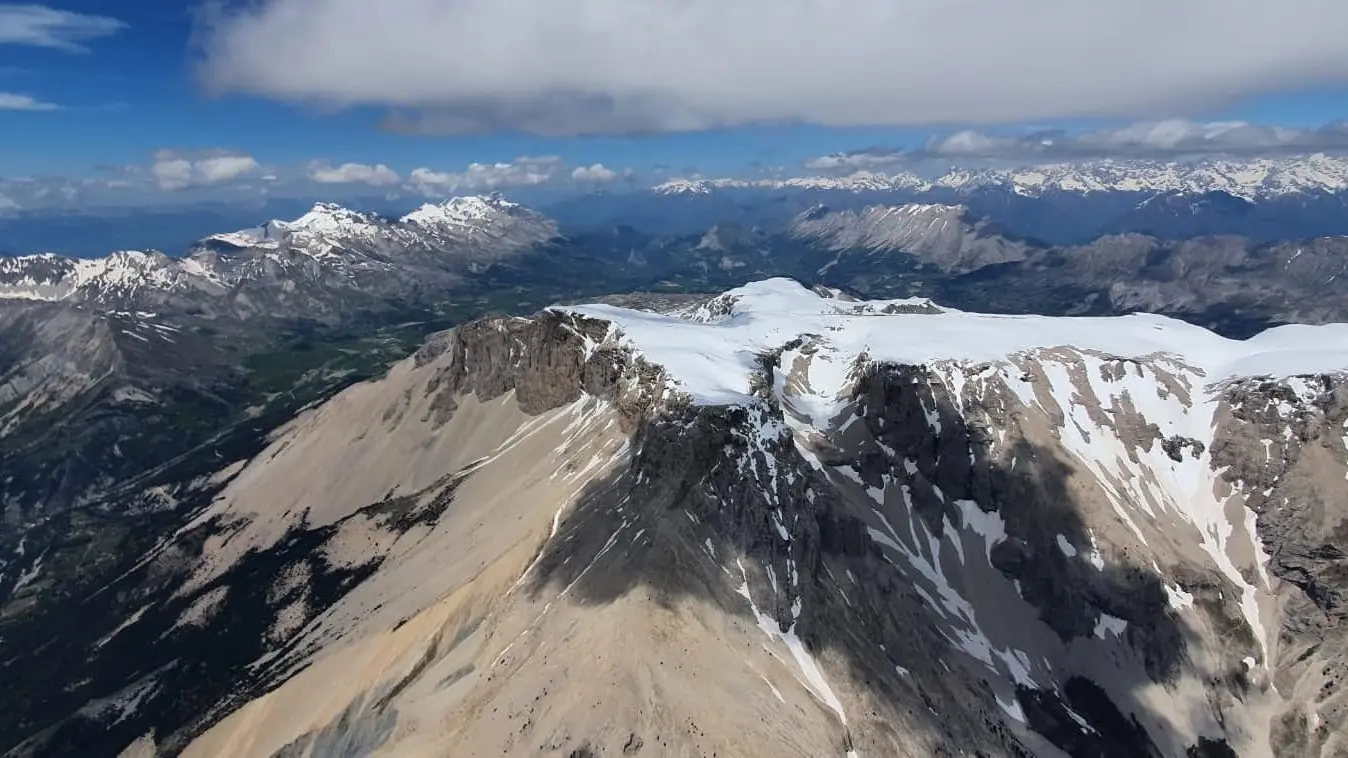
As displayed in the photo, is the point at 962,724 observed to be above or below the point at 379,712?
below

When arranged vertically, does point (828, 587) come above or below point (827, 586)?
below

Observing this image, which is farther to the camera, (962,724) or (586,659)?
(962,724)

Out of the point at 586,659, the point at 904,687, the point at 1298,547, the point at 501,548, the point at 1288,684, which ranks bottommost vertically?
the point at 1288,684

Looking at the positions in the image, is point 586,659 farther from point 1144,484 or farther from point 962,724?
point 1144,484

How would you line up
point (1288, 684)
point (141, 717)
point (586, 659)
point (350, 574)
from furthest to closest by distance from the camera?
1. point (350, 574)
2. point (141, 717)
3. point (1288, 684)
4. point (586, 659)

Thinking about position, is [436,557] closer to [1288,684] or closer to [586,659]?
[586,659]

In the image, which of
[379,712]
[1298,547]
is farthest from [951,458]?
[379,712]

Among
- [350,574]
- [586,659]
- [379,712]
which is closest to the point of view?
[586,659]
